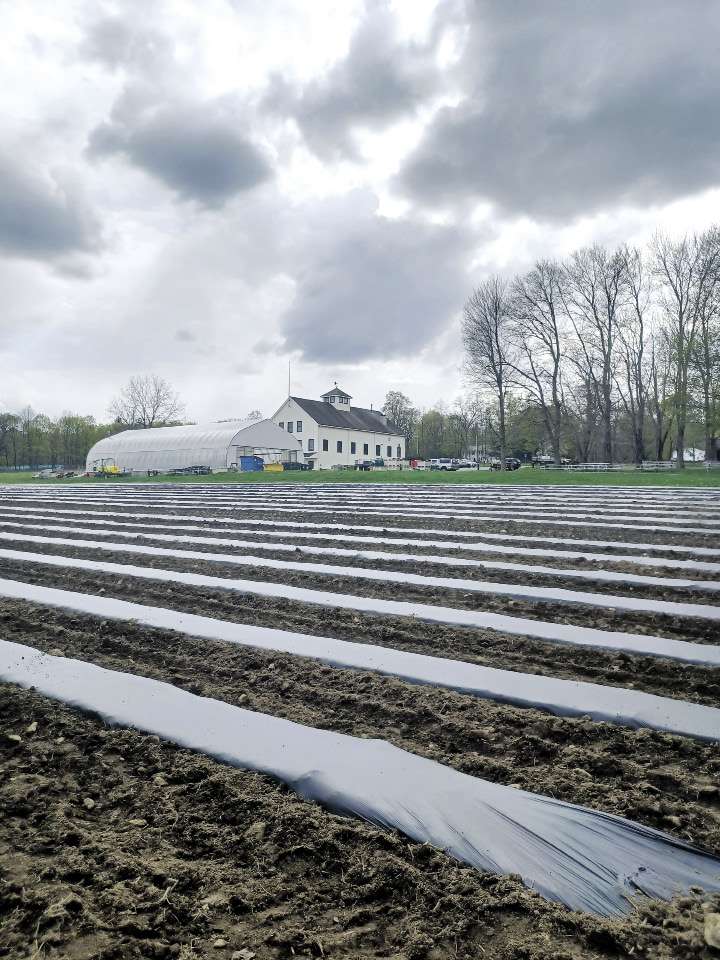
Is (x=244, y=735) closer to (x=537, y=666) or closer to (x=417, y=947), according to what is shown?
(x=417, y=947)

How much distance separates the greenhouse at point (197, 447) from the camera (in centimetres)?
3312

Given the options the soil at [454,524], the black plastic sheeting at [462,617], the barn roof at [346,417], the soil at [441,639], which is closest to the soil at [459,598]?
the black plastic sheeting at [462,617]

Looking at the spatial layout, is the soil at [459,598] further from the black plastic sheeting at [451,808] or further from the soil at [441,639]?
the black plastic sheeting at [451,808]

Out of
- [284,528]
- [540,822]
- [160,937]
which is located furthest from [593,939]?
[284,528]

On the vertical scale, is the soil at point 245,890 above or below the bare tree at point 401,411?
below

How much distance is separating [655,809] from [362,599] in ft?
7.15

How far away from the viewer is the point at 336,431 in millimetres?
45438

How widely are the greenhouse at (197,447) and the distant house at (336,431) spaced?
12.2 ft

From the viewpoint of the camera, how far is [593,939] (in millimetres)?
1058

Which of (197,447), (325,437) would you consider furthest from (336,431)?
(197,447)

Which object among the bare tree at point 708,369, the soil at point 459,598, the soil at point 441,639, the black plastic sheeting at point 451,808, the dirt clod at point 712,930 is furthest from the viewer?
the bare tree at point 708,369

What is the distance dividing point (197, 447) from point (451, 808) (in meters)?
34.1

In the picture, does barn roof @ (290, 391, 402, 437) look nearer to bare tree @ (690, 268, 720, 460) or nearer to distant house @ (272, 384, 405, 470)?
distant house @ (272, 384, 405, 470)

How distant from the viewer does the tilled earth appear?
1.06 metres
